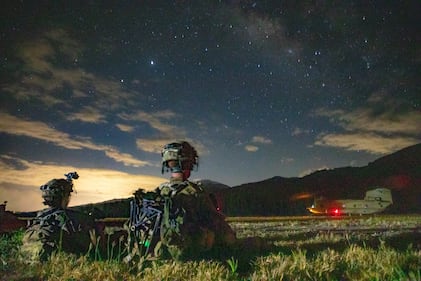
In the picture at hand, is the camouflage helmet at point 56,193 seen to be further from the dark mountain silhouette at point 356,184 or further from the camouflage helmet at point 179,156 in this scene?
the dark mountain silhouette at point 356,184

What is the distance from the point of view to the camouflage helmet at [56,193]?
33.0ft

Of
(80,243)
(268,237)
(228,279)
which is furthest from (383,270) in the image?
(268,237)

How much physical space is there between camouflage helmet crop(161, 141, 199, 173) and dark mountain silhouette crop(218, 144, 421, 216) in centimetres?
4885

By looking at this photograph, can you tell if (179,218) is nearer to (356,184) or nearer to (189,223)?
(189,223)

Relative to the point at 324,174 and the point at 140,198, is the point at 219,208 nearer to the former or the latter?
the point at 140,198

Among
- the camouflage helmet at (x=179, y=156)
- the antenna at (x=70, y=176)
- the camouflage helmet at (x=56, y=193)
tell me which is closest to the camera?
the camouflage helmet at (x=56, y=193)

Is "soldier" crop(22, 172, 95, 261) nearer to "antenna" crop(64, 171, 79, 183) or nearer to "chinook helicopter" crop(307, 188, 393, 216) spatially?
"antenna" crop(64, 171, 79, 183)

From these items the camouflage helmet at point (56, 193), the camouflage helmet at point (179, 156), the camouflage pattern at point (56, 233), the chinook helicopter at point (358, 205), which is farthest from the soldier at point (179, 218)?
the chinook helicopter at point (358, 205)

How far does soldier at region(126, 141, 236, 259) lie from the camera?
8.80 metres

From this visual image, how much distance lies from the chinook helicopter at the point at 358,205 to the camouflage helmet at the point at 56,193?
39.8 meters

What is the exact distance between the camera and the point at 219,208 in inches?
434

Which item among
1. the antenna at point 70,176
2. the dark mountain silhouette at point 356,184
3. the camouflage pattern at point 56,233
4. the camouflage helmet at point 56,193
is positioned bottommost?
the camouflage pattern at point 56,233

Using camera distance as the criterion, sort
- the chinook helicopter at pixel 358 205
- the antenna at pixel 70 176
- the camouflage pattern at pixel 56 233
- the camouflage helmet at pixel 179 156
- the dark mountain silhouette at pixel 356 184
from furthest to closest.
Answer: the dark mountain silhouette at pixel 356 184, the chinook helicopter at pixel 358 205, the camouflage helmet at pixel 179 156, the antenna at pixel 70 176, the camouflage pattern at pixel 56 233

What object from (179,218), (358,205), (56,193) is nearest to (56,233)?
(56,193)
